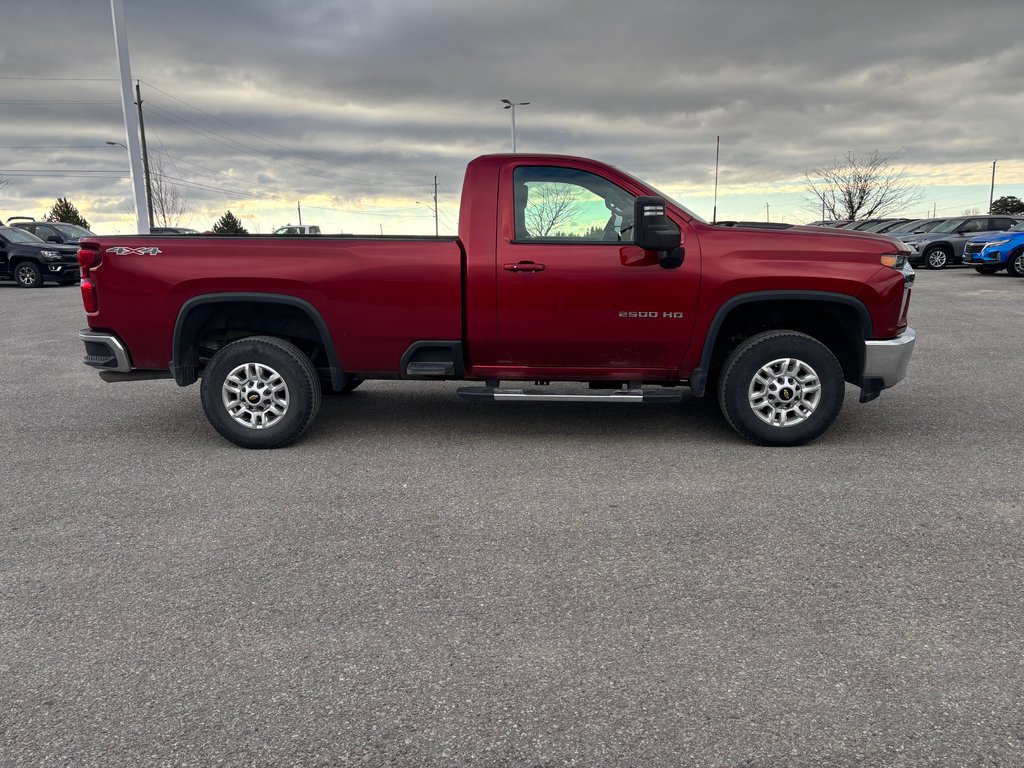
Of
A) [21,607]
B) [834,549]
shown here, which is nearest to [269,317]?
[21,607]

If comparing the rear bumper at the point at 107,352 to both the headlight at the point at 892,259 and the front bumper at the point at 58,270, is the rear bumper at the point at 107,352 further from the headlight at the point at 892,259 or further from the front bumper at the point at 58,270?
the front bumper at the point at 58,270

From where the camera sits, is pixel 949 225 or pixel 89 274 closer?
pixel 89 274

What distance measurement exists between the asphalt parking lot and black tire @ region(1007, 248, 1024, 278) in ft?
54.7

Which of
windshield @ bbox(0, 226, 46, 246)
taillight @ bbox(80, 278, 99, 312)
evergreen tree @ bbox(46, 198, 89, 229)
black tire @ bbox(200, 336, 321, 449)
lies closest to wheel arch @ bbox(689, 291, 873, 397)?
black tire @ bbox(200, 336, 321, 449)

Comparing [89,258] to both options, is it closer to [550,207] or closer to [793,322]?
[550,207]

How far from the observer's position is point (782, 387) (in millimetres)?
5320

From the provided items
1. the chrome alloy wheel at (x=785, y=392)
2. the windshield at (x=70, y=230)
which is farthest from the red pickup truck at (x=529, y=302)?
the windshield at (x=70, y=230)

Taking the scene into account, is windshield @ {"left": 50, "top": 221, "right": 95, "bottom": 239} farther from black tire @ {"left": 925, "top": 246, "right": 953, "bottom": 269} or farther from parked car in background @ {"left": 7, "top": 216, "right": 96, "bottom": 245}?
black tire @ {"left": 925, "top": 246, "right": 953, "bottom": 269}

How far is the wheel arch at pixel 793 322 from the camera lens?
524 centimetres

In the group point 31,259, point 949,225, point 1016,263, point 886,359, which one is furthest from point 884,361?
point 949,225

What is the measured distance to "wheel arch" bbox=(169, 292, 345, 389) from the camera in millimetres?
5359

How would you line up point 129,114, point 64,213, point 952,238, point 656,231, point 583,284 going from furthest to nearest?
point 64,213 → point 952,238 → point 129,114 → point 583,284 → point 656,231

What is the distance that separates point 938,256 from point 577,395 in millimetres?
24269

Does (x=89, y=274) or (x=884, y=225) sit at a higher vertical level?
(x=884, y=225)
